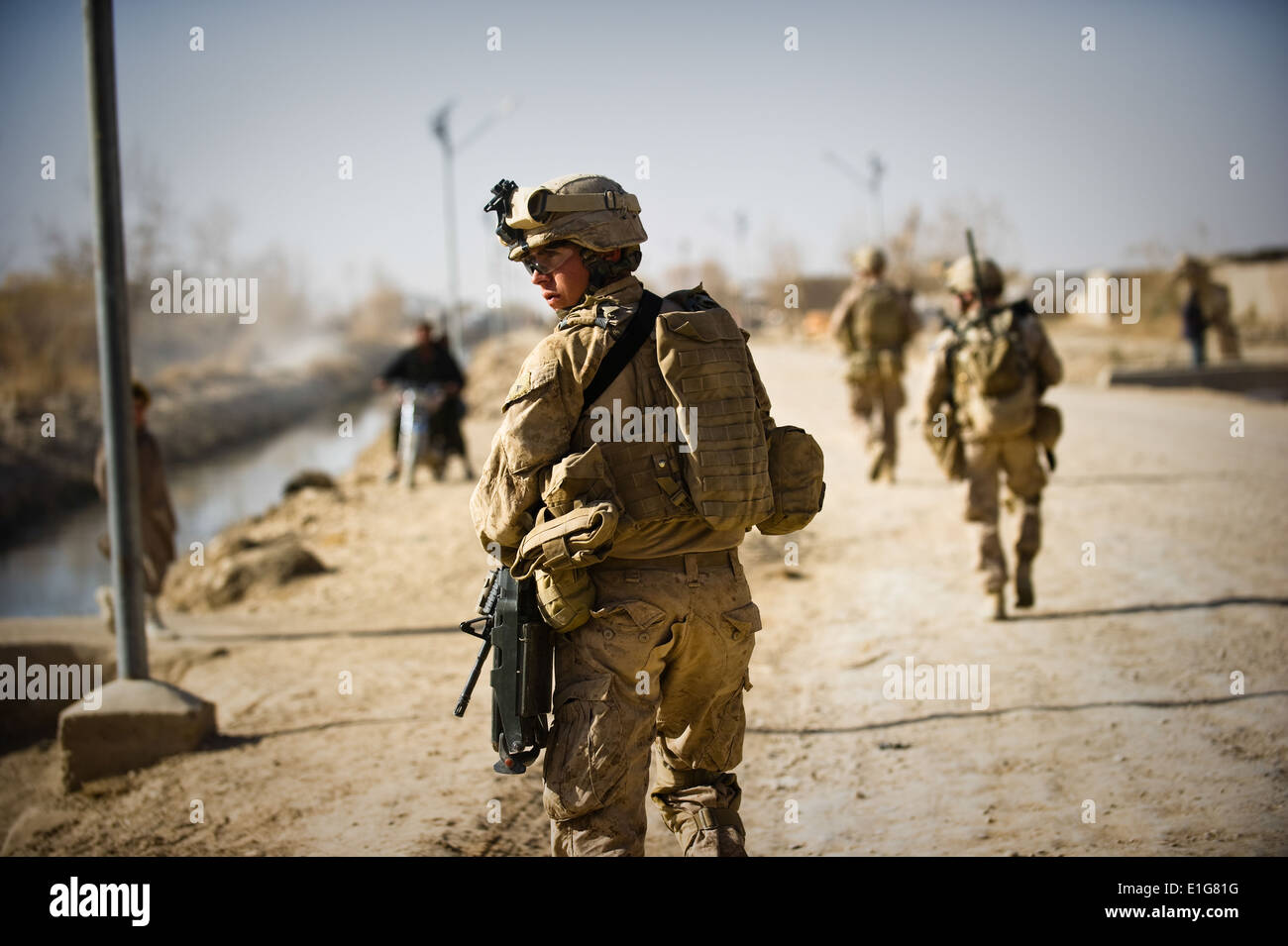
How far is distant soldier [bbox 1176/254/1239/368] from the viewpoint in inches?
820

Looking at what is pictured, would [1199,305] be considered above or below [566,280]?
above

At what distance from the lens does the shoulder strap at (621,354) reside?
3252mm

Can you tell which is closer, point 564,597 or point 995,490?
point 564,597

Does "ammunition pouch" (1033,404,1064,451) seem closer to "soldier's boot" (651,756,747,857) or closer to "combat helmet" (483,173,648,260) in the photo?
"soldier's boot" (651,756,747,857)

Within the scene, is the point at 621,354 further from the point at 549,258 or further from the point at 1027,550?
the point at 1027,550

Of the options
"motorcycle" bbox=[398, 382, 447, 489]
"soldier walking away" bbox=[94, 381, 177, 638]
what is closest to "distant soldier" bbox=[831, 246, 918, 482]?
"motorcycle" bbox=[398, 382, 447, 489]

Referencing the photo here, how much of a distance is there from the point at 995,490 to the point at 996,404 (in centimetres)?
54

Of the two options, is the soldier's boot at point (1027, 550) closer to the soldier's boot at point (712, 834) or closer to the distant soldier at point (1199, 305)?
the soldier's boot at point (712, 834)

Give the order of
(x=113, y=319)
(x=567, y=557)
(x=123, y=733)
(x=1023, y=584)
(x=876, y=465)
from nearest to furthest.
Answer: (x=567, y=557)
(x=113, y=319)
(x=123, y=733)
(x=1023, y=584)
(x=876, y=465)

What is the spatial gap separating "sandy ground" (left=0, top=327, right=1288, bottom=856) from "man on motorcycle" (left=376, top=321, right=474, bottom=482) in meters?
3.22

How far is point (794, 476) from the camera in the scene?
352 cm

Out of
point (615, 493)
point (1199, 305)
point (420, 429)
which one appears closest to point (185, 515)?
point (420, 429)

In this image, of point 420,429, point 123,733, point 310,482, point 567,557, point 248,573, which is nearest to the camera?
point 567,557
